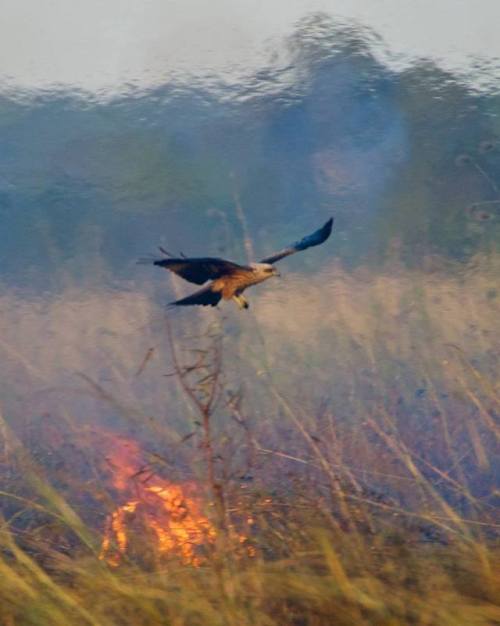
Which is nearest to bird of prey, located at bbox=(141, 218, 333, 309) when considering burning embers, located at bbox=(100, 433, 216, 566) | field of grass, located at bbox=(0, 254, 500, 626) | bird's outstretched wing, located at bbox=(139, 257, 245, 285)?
bird's outstretched wing, located at bbox=(139, 257, 245, 285)

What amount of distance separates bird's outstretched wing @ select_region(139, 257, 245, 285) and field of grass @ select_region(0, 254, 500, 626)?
0.64 ft

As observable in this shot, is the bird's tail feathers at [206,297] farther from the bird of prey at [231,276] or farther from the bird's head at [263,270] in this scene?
the bird's head at [263,270]

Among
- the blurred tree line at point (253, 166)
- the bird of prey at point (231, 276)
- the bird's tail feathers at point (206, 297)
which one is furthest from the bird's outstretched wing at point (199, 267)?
the blurred tree line at point (253, 166)

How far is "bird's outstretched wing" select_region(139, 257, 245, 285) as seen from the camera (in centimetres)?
294

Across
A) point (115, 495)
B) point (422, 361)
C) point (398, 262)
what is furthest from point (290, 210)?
point (115, 495)

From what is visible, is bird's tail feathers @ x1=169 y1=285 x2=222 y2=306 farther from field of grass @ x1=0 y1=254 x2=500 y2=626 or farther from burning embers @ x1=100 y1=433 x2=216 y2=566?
burning embers @ x1=100 y1=433 x2=216 y2=566

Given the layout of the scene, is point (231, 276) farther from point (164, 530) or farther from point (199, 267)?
point (164, 530)

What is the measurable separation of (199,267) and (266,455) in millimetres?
567

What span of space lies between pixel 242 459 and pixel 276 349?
94 centimetres

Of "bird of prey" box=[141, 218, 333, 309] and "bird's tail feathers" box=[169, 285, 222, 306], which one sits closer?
"bird of prey" box=[141, 218, 333, 309]

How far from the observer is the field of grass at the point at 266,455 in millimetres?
2021

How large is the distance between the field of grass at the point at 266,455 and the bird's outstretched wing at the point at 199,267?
0.64 ft

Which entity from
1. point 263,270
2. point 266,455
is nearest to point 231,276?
point 263,270

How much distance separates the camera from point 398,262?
16.3 feet
